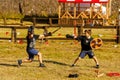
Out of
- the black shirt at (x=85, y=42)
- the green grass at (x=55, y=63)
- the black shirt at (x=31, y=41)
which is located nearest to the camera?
the green grass at (x=55, y=63)

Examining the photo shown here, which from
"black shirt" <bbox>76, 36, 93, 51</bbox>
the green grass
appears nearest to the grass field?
the green grass

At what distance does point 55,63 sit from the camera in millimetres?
15828

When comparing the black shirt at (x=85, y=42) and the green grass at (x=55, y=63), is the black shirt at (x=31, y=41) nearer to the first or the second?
the green grass at (x=55, y=63)

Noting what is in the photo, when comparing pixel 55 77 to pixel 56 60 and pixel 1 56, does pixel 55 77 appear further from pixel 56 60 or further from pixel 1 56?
pixel 1 56

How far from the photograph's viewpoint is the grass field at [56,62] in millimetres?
13070

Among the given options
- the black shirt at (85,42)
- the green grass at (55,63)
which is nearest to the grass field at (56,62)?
the green grass at (55,63)

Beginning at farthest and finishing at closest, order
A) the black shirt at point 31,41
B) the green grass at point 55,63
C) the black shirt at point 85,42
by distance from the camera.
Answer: the black shirt at point 85,42 → the black shirt at point 31,41 → the green grass at point 55,63

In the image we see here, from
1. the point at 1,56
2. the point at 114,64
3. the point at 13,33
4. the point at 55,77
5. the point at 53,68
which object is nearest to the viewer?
the point at 55,77

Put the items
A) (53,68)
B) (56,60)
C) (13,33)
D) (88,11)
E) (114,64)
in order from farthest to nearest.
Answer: (88,11) → (13,33) → (56,60) → (114,64) → (53,68)

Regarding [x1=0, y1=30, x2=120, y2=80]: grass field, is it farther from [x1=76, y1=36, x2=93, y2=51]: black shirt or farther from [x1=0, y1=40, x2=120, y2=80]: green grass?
[x1=76, y1=36, x2=93, y2=51]: black shirt

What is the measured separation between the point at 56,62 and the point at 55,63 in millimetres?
285

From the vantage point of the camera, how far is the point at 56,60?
16.8 metres

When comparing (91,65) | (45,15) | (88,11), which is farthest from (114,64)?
(45,15)

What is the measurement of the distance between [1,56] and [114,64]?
5.24 m
